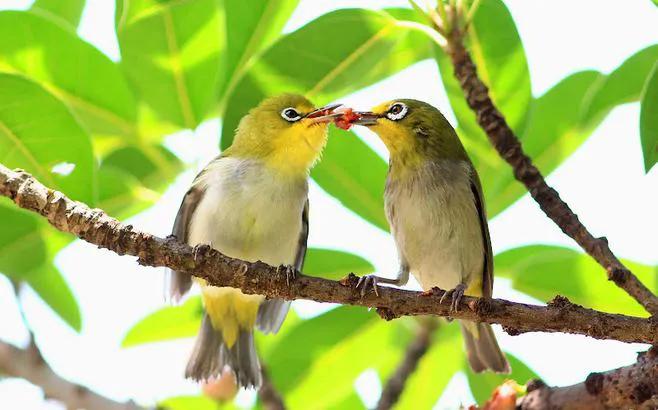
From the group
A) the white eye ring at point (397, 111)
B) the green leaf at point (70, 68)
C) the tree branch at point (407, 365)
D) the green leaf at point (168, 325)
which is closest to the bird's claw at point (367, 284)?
the tree branch at point (407, 365)

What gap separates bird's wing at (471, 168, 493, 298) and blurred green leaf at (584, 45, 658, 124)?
29.2 inches

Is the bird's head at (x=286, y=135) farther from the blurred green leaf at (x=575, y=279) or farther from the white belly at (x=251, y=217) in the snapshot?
the blurred green leaf at (x=575, y=279)

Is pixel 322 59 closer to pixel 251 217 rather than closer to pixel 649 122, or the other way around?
pixel 251 217

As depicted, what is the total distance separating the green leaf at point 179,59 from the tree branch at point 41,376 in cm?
124

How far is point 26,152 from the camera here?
10.8 ft

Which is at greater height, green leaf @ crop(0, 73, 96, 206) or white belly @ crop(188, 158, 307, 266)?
white belly @ crop(188, 158, 307, 266)

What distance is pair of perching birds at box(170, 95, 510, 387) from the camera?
404cm

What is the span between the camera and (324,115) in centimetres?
439

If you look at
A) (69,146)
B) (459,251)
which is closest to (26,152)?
(69,146)

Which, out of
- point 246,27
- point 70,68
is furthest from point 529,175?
point 70,68

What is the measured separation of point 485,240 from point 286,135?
125 centimetres

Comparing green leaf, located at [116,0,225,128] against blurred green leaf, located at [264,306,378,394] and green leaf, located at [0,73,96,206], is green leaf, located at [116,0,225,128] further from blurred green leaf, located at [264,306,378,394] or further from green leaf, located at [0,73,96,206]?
blurred green leaf, located at [264,306,378,394]

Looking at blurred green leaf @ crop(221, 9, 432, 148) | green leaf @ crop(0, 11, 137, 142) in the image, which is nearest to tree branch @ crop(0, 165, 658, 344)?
green leaf @ crop(0, 11, 137, 142)

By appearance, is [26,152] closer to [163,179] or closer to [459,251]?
[163,179]
